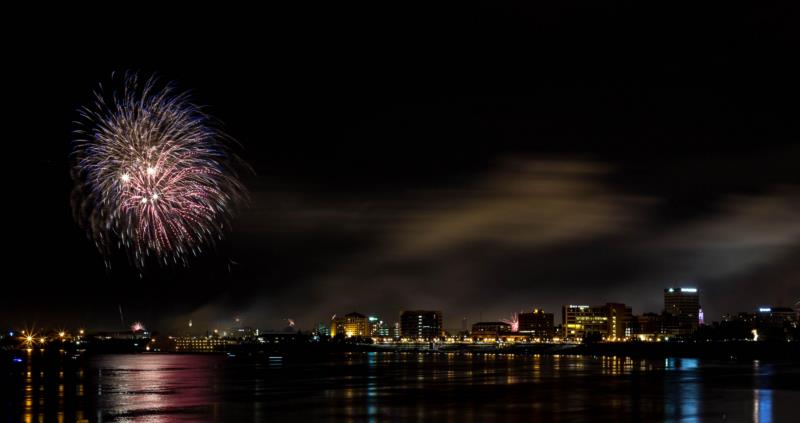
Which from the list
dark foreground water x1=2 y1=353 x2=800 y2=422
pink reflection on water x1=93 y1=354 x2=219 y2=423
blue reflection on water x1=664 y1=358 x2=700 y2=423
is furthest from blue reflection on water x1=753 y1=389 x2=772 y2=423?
pink reflection on water x1=93 y1=354 x2=219 y2=423

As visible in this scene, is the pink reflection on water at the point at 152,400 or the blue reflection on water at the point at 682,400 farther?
the pink reflection on water at the point at 152,400

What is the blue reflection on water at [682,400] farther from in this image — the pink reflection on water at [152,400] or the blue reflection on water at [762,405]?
the pink reflection on water at [152,400]

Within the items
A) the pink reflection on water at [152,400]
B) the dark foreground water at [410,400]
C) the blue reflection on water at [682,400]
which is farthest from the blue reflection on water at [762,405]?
the pink reflection on water at [152,400]

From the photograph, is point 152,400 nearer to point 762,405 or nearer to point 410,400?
point 410,400

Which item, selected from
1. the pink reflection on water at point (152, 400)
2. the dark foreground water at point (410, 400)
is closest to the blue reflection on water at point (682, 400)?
the dark foreground water at point (410, 400)

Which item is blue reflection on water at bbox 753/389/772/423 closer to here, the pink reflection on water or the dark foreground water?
the dark foreground water

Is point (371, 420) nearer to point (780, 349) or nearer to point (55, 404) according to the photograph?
point (55, 404)

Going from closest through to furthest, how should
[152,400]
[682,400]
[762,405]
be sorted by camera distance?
[762,405]
[682,400]
[152,400]

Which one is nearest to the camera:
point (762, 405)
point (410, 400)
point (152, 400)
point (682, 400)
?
point (762, 405)

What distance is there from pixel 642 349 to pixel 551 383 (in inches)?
5324

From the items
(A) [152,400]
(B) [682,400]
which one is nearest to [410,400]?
(A) [152,400]

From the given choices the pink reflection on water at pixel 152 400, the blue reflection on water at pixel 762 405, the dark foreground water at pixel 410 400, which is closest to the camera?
the blue reflection on water at pixel 762 405

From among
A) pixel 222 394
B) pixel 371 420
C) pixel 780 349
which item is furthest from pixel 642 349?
pixel 371 420

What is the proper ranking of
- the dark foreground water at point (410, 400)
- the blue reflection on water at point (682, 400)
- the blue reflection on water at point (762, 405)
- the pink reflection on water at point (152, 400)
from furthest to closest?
the pink reflection on water at point (152, 400)
the dark foreground water at point (410, 400)
the blue reflection on water at point (682, 400)
the blue reflection on water at point (762, 405)
